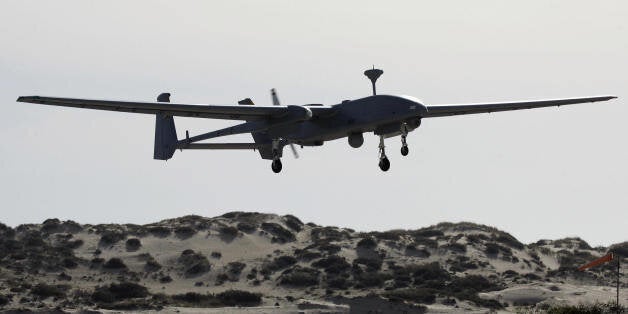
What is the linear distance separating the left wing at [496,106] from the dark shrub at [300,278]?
35.8 metres

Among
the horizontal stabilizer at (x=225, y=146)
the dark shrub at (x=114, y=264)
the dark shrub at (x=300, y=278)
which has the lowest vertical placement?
the dark shrub at (x=300, y=278)

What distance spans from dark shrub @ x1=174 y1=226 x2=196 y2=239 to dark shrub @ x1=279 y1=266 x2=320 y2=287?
13.2m

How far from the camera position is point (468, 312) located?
80875mm

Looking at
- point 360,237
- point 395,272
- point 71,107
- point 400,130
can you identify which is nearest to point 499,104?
point 400,130

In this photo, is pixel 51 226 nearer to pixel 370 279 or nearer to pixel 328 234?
pixel 328 234

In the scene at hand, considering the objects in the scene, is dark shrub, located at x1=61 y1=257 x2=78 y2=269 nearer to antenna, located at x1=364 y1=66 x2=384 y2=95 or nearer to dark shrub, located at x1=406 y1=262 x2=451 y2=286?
dark shrub, located at x1=406 y1=262 x2=451 y2=286

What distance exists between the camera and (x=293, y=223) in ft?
356

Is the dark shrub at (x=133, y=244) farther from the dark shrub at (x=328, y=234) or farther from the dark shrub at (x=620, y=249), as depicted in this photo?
the dark shrub at (x=620, y=249)

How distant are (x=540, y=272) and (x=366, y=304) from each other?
20469 mm

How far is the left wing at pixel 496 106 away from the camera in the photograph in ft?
183

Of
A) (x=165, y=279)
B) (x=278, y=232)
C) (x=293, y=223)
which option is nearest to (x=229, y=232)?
(x=278, y=232)

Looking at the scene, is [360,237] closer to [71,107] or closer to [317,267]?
[317,267]

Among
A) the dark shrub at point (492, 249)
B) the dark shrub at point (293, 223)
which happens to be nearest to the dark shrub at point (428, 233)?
the dark shrub at point (492, 249)

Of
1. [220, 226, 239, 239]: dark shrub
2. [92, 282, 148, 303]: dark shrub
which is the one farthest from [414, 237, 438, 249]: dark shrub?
[92, 282, 148, 303]: dark shrub
